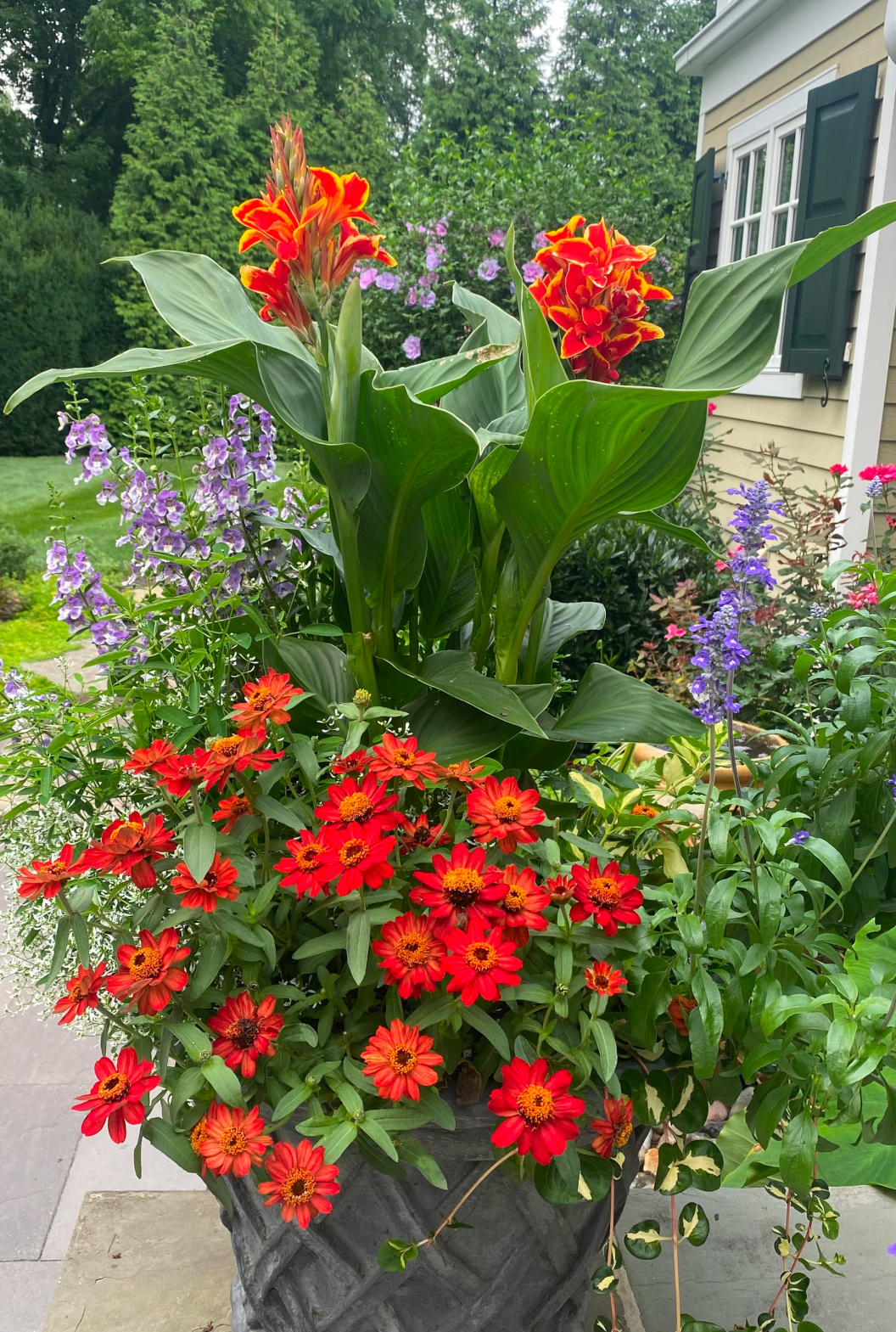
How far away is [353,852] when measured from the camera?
0.71 metres

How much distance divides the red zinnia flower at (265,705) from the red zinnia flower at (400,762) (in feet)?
0.27

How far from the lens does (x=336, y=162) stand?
13.2 meters

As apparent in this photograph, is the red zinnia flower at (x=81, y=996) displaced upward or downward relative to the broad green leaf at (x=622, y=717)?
downward

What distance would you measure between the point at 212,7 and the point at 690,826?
1540 centimetres

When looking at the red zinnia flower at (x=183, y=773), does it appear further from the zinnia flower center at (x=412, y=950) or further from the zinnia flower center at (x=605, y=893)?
the zinnia flower center at (x=605, y=893)

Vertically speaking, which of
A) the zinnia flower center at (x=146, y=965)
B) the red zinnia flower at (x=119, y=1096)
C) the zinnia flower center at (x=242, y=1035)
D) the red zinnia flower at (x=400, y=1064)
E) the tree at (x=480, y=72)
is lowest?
the red zinnia flower at (x=119, y=1096)

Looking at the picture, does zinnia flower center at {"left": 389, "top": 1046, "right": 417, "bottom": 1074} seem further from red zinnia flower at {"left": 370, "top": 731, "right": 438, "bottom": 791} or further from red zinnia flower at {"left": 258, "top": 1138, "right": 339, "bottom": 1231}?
red zinnia flower at {"left": 370, "top": 731, "right": 438, "bottom": 791}

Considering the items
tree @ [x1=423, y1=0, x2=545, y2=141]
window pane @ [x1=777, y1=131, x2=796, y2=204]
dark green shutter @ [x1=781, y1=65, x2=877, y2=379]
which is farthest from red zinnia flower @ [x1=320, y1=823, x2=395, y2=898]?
tree @ [x1=423, y1=0, x2=545, y2=141]

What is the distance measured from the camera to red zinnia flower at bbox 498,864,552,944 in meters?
0.71

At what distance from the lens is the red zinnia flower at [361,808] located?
2.44 ft

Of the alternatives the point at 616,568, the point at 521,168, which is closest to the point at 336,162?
the point at 521,168

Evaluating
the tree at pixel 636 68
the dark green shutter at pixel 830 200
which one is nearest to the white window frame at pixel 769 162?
the dark green shutter at pixel 830 200

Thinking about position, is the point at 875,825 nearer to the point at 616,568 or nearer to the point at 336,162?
the point at 616,568

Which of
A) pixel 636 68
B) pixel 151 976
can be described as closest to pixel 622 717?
pixel 151 976
